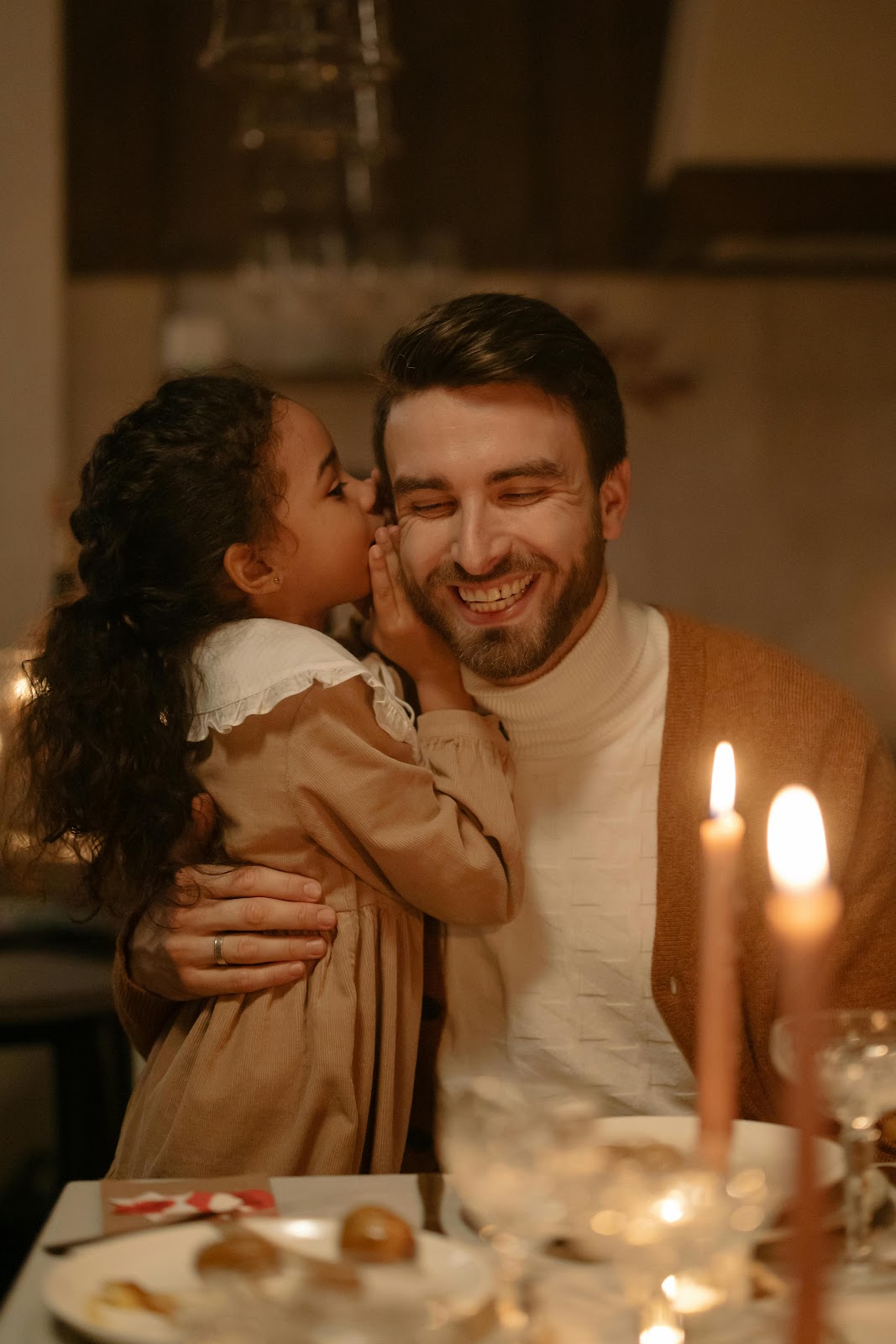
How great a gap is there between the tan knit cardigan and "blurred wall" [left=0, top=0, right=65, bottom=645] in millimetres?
2927

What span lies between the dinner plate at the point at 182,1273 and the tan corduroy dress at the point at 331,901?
437 mm

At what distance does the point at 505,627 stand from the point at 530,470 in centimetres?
20

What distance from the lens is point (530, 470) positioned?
1.76 meters

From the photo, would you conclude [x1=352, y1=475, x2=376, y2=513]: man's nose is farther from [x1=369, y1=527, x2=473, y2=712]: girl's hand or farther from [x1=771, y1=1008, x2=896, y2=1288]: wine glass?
[x1=771, y1=1008, x2=896, y2=1288]: wine glass

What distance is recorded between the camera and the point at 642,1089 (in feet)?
5.63

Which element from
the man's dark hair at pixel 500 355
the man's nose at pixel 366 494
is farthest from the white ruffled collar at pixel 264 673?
the man's dark hair at pixel 500 355

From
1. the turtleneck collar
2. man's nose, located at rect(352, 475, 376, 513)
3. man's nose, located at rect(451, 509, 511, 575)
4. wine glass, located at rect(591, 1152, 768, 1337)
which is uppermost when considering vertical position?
man's nose, located at rect(352, 475, 376, 513)

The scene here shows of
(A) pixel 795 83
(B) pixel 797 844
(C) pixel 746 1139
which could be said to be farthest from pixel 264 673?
(A) pixel 795 83

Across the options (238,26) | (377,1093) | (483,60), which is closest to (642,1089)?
(377,1093)

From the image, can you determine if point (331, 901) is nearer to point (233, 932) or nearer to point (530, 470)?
point (233, 932)

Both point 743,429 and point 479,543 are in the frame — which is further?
point 743,429

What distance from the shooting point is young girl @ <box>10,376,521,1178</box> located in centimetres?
152

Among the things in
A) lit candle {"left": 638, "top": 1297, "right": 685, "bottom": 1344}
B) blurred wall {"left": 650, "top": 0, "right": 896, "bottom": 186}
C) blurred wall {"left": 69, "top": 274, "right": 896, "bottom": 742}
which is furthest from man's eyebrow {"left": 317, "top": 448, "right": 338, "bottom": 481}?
blurred wall {"left": 69, "top": 274, "right": 896, "bottom": 742}

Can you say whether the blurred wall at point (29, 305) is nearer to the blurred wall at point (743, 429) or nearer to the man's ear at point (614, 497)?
the blurred wall at point (743, 429)
